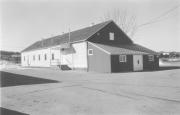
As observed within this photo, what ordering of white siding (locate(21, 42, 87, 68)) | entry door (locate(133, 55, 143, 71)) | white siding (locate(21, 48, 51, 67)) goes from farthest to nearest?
white siding (locate(21, 48, 51, 67))
white siding (locate(21, 42, 87, 68))
entry door (locate(133, 55, 143, 71))

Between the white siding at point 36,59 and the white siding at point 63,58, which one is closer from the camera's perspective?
the white siding at point 63,58

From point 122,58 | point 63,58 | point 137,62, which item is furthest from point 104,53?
point 63,58

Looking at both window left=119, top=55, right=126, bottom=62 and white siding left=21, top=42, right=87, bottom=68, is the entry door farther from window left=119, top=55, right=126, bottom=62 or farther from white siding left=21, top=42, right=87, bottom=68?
white siding left=21, top=42, right=87, bottom=68

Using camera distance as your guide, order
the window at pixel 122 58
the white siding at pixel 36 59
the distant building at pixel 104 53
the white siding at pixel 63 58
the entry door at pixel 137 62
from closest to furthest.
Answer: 1. the distant building at pixel 104 53
2. the window at pixel 122 58
3. the entry door at pixel 137 62
4. the white siding at pixel 63 58
5. the white siding at pixel 36 59

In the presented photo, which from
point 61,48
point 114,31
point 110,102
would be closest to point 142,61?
point 114,31

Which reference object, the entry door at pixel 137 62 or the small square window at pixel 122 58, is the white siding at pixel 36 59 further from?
the entry door at pixel 137 62

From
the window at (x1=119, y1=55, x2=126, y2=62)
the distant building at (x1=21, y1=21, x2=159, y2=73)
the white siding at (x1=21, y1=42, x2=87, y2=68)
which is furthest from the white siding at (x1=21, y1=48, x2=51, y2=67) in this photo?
the window at (x1=119, y1=55, x2=126, y2=62)

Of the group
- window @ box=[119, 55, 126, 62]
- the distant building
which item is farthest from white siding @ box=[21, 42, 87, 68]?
window @ box=[119, 55, 126, 62]

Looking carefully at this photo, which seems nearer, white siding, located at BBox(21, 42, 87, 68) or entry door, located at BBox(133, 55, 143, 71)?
entry door, located at BBox(133, 55, 143, 71)

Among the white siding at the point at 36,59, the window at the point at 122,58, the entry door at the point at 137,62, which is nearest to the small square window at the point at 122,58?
the window at the point at 122,58

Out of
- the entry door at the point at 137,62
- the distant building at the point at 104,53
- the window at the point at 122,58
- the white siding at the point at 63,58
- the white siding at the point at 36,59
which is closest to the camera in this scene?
the distant building at the point at 104,53

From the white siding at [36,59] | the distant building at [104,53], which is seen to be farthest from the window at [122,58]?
the white siding at [36,59]

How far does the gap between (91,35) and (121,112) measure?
20620mm

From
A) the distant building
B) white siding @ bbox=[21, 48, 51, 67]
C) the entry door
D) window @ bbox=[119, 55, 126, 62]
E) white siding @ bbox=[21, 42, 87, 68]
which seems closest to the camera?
the distant building
